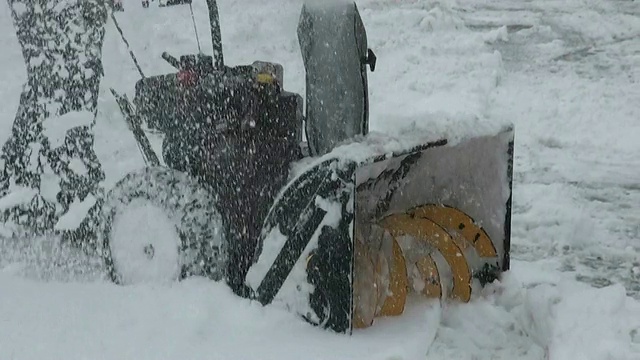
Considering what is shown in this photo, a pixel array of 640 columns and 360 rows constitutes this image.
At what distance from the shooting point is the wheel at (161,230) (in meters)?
4.01

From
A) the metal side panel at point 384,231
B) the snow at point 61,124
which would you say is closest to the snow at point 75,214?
the snow at point 61,124

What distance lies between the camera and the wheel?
13.2 feet

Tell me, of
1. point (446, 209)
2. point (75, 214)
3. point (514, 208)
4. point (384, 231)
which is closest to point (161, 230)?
point (384, 231)

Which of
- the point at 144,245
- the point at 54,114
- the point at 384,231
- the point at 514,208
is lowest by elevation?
the point at 514,208

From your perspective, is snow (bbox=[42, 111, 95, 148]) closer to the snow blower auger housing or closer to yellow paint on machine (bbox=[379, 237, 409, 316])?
the snow blower auger housing

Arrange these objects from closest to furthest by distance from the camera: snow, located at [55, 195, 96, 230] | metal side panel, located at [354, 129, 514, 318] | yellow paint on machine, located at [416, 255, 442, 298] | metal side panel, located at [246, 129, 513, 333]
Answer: metal side panel, located at [246, 129, 513, 333] → metal side panel, located at [354, 129, 514, 318] → yellow paint on machine, located at [416, 255, 442, 298] → snow, located at [55, 195, 96, 230]

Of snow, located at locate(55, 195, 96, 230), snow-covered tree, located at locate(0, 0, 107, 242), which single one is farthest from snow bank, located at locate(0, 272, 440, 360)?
snow-covered tree, located at locate(0, 0, 107, 242)

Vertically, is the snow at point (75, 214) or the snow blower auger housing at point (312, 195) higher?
the snow blower auger housing at point (312, 195)

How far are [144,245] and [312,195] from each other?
0.83 metres

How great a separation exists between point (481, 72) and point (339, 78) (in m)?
5.39

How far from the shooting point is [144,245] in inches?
164

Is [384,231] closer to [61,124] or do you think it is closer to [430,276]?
[430,276]

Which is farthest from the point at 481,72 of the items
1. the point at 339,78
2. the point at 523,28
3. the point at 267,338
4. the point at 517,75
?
the point at 267,338

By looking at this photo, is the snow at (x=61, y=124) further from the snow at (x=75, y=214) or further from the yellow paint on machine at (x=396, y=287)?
the yellow paint on machine at (x=396, y=287)
